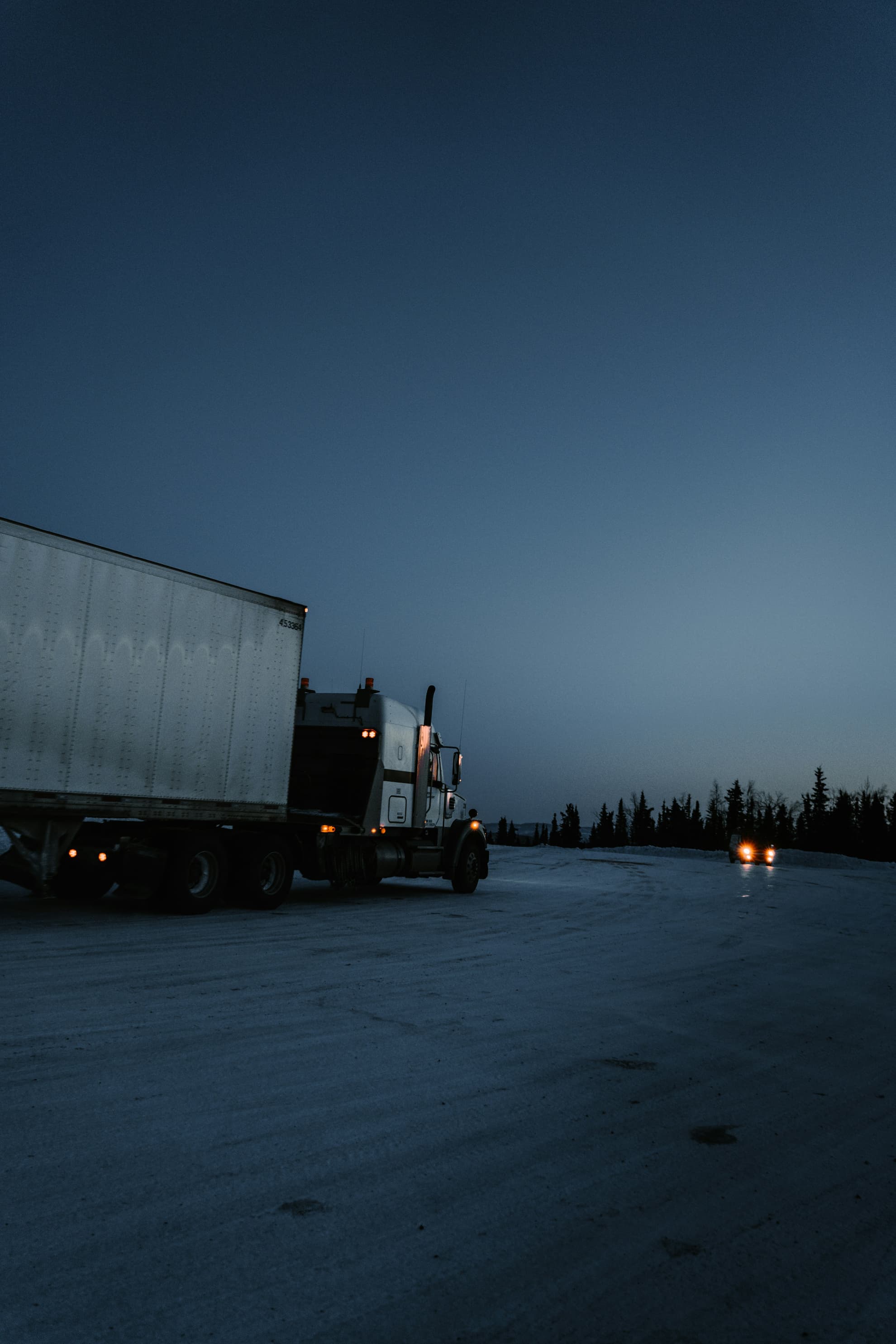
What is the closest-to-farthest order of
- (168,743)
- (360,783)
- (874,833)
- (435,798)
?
(168,743)
(360,783)
(435,798)
(874,833)

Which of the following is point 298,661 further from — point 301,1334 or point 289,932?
point 301,1334

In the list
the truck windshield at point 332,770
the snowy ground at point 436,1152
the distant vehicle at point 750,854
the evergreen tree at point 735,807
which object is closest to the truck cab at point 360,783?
the truck windshield at point 332,770

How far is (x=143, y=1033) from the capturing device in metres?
6.63

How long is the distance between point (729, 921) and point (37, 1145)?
14026 mm

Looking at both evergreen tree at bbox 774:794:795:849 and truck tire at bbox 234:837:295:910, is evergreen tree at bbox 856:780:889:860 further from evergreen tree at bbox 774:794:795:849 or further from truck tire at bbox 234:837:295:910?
→ truck tire at bbox 234:837:295:910

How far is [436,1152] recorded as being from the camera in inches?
181

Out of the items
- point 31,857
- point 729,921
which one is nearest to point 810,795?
point 729,921

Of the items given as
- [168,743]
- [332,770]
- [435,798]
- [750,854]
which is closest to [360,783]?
[332,770]

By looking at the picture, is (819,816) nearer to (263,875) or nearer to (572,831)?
(572,831)

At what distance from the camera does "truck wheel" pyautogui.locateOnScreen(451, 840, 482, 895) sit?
65.2 feet

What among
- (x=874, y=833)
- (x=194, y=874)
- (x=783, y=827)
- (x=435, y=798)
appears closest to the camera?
(x=194, y=874)

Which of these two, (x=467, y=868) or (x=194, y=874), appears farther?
(x=467, y=868)

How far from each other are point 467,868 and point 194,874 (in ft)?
26.2

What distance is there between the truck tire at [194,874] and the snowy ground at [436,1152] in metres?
2.95
